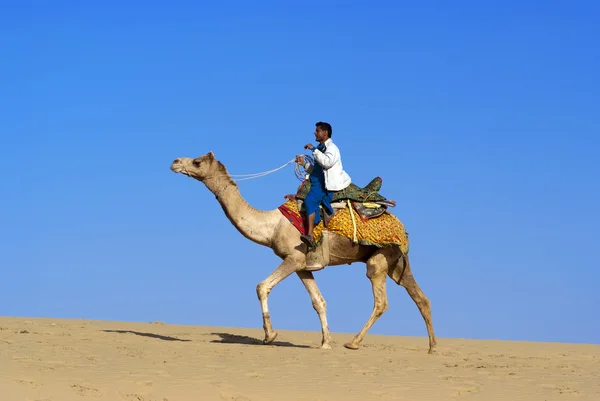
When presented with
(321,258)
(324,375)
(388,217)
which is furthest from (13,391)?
(388,217)

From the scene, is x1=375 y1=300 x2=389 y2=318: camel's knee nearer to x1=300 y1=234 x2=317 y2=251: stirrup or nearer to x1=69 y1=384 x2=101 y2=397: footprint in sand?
x1=300 y1=234 x2=317 y2=251: stirrup

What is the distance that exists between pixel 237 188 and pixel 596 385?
6.59m

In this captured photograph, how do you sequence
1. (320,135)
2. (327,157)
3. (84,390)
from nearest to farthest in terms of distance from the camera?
(84,390) → (327,157) → (320,135)

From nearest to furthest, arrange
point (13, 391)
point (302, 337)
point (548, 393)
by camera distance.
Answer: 1. point (13, 391)
2. point (548, 393)
3. point (302, 337)

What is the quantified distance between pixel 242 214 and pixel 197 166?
109cm

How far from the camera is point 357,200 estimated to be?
1556cm

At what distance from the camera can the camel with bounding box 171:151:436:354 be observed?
15208mm

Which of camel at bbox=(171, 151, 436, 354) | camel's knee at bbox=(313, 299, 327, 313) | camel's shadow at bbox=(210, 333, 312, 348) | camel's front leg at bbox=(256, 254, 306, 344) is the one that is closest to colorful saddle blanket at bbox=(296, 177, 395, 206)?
camel at bbox=(171, 151, 436, 354)

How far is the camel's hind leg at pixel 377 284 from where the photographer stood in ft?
50.6

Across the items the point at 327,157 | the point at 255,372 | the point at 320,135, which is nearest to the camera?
the point at 255,372

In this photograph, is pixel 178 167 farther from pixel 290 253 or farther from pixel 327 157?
pixel 327 157

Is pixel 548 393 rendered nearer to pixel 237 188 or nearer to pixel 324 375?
pixel 324 375

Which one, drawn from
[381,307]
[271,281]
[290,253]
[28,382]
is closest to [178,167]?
[290,253]

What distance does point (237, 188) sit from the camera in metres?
16.0
